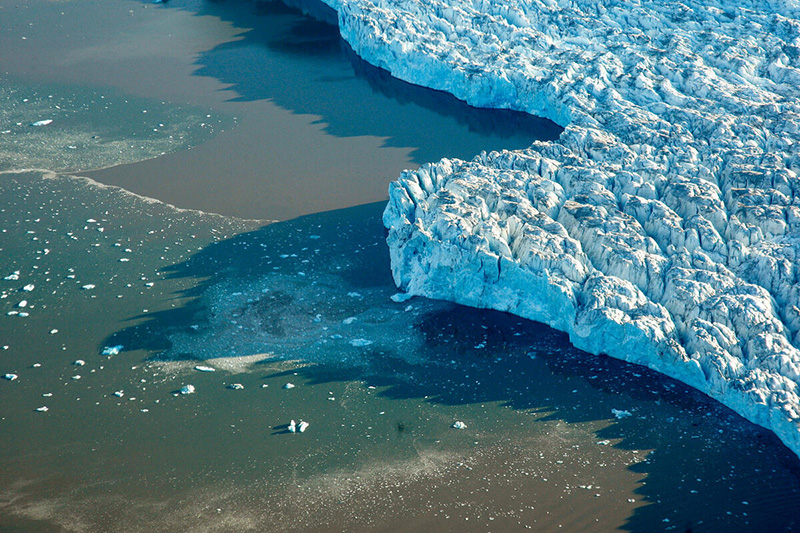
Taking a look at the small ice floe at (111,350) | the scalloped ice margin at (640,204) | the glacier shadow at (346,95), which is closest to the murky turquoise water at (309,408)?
the small ice floe at (111,350)

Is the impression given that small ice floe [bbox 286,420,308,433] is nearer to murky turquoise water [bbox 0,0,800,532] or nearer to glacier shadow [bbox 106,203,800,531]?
murky turquoise water [bbox 0,0,800,532]

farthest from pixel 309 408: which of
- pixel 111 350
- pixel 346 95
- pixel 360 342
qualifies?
pixel 346 95

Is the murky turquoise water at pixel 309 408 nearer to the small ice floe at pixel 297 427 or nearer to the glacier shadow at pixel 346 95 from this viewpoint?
the small ice floe at pixel 297 427

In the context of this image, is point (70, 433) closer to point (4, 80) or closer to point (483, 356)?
point (483, 356)

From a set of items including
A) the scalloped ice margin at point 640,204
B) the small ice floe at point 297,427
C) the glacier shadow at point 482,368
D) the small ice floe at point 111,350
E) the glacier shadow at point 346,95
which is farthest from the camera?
the glacier shadow at point 346,95

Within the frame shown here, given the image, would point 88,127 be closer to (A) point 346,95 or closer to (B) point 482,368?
(A) point 346,95
